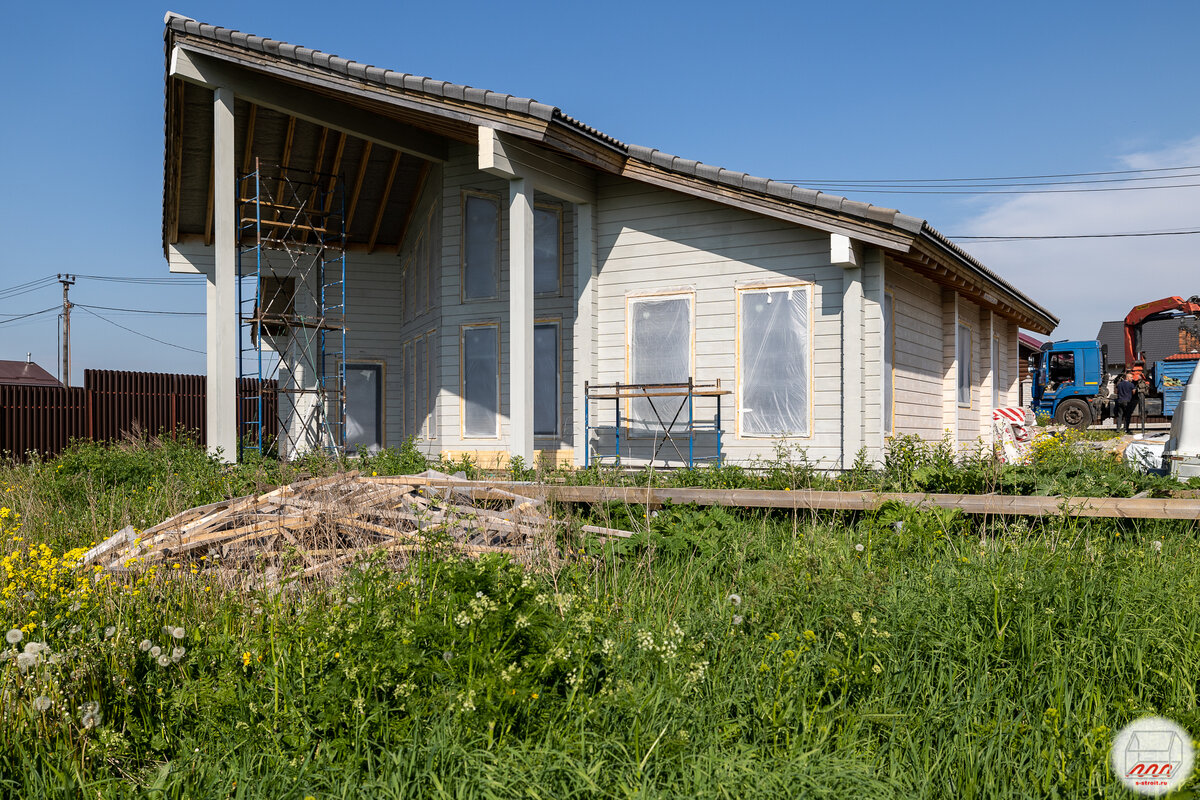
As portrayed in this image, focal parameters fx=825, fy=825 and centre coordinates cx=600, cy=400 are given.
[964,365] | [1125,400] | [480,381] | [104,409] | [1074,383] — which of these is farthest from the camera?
[1074,383]

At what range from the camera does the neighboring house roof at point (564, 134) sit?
33.9 feet

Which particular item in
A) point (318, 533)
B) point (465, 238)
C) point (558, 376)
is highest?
point (465, 238)

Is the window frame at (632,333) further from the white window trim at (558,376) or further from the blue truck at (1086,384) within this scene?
the blue truck at (1086,384)

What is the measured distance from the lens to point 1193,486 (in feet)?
23.5

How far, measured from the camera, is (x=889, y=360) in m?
12.0

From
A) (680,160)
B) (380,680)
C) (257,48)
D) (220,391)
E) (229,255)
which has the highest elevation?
(257,48)

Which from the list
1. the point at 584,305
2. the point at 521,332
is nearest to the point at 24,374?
the point at 584,305

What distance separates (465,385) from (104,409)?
13.4 metres

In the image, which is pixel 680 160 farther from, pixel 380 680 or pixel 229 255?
pixel 380 680

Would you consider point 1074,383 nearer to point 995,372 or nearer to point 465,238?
point 995,372

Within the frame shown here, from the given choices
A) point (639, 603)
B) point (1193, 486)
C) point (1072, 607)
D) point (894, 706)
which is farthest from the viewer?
point (1193, 486)

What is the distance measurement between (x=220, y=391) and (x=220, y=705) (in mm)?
9757

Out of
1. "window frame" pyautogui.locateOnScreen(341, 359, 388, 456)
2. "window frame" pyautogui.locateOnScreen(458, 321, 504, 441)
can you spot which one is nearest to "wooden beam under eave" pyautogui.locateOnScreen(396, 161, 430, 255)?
"window frame" pyautogui.locateOnScreen(341, 359, 388, 456)

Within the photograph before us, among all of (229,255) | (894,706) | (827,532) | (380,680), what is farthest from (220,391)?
(894,706)
